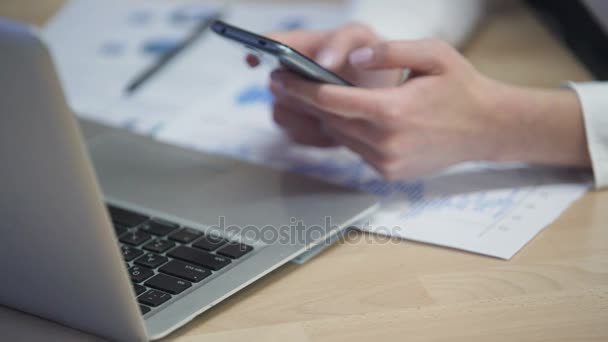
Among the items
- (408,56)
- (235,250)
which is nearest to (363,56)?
(408,56)

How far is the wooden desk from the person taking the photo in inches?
18.7

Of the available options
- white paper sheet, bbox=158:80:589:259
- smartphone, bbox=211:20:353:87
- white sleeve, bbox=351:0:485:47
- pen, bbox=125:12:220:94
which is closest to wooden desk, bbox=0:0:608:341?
white paper sheet, bbox=158:80:589:259

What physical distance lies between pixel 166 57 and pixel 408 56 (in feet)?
1.45

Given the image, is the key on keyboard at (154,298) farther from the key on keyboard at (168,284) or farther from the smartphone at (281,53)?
the smartphone at (281,53)

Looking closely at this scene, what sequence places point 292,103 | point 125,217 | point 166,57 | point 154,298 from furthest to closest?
point 166,57 → point 292,103 → point 125,217 → point 154,298

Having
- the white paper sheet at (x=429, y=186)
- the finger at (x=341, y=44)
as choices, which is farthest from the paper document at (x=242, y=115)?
the finger at (x=341, y=44)

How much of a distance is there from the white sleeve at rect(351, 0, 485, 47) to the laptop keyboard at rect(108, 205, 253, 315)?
37cm

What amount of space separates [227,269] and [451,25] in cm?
51

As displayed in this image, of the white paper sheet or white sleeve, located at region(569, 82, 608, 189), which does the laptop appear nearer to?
the white paper sheet

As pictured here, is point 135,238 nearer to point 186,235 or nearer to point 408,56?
point 186,235

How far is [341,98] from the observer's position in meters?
0.60

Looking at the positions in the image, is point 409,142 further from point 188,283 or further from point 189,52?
point 189,52

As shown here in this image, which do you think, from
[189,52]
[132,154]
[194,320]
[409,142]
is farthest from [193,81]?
[194,320]

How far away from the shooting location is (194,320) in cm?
50
